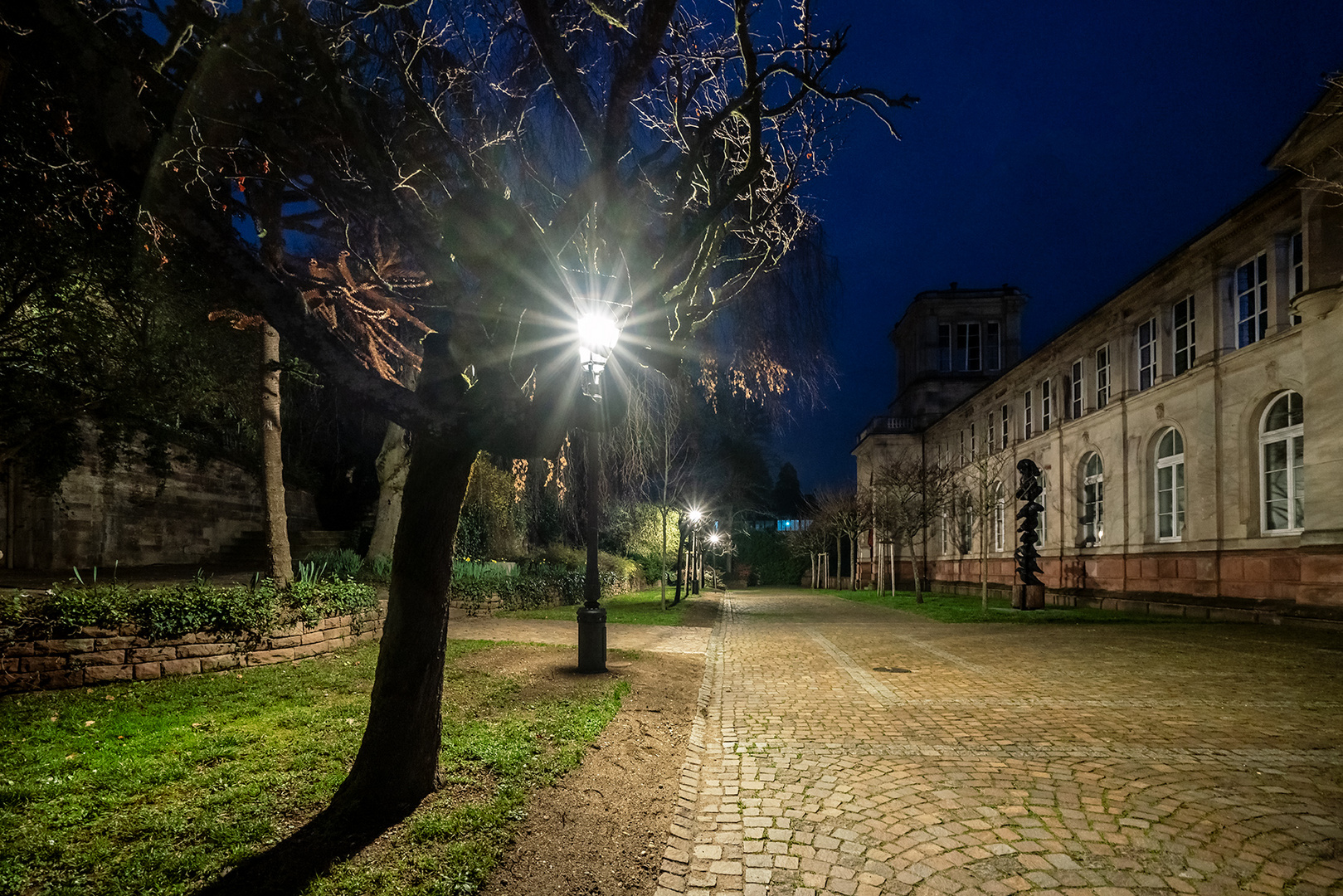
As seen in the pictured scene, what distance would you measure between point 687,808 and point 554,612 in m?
14.1

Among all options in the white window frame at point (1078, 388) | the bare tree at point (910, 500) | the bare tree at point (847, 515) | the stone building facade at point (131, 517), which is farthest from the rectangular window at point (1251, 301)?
the stone building facade at point (131, 517)

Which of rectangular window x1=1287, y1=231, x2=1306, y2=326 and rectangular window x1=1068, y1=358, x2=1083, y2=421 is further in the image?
rectangular window x1=1068, y1=358, x2=1083, y2=421

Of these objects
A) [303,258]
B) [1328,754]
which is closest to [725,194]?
[1328,754]

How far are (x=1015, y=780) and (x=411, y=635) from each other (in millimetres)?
4253

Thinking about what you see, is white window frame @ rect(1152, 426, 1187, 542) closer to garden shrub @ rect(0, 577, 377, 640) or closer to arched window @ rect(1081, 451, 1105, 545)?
arched window @ rect(1081, 451, 1105, 545)

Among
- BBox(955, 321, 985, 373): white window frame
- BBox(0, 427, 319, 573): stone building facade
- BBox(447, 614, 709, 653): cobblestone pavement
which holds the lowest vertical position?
BBox(447, 614, 709, 653): cobblestone pavement

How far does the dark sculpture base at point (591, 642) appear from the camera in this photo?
8.54m

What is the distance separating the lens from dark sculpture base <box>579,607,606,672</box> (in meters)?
8.54

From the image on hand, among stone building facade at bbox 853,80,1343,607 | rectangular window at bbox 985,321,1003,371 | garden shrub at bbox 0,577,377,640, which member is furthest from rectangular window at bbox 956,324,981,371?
garden shrub at bbox 0,577,377,640

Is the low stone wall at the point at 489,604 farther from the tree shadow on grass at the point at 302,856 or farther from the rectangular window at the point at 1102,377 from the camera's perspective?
the rectangular window at the point at 1102,377

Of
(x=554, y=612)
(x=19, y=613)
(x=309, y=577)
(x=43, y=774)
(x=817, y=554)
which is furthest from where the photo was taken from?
(x=817, y=554)

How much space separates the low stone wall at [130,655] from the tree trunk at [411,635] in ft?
16.0

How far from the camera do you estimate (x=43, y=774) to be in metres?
4.32

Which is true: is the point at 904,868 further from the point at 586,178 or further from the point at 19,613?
the point at 19,613
